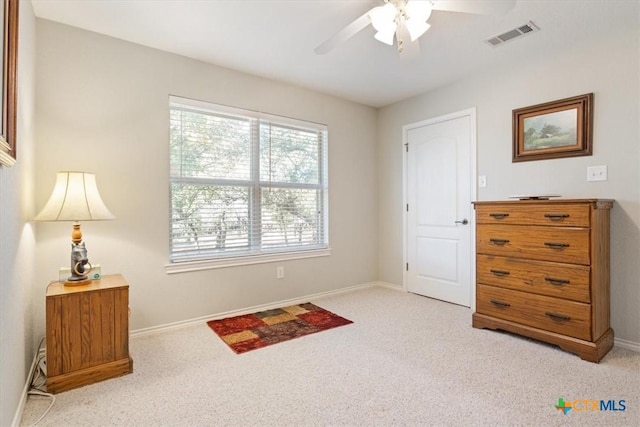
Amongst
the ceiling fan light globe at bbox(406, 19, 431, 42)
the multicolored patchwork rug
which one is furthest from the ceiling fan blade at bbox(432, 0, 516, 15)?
the multicolored patchwork rug

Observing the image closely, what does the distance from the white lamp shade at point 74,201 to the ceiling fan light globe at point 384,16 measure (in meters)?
2.04

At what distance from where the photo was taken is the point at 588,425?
5.09 feet

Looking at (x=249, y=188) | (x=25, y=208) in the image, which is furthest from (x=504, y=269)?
(x=25, y=208)

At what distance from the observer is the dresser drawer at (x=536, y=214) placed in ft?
7.38

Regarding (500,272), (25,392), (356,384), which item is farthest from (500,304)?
(25,392)

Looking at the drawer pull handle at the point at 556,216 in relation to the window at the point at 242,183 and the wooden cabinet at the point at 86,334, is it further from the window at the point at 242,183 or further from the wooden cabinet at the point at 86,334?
the wooden cabinet at the point at 86,334

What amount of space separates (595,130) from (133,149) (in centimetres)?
372

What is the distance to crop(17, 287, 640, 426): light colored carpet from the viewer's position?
1.62 m

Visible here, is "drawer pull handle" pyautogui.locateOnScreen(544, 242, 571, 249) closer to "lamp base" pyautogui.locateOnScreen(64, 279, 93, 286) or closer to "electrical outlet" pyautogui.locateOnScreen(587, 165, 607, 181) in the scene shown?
"electrical outlet" pyautogui.locateOnScreen(587, 165, 607, 181)

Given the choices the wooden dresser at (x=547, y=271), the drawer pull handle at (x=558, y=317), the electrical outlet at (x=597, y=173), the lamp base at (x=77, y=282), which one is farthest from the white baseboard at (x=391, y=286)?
the lamp base at (x=77, y=282)

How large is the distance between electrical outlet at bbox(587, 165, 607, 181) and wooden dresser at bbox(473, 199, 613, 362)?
0.79 ft

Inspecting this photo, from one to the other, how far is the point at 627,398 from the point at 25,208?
3579 mm

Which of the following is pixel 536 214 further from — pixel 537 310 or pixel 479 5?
pixel 479 5

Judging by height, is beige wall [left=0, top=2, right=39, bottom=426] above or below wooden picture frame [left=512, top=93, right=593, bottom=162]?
below
